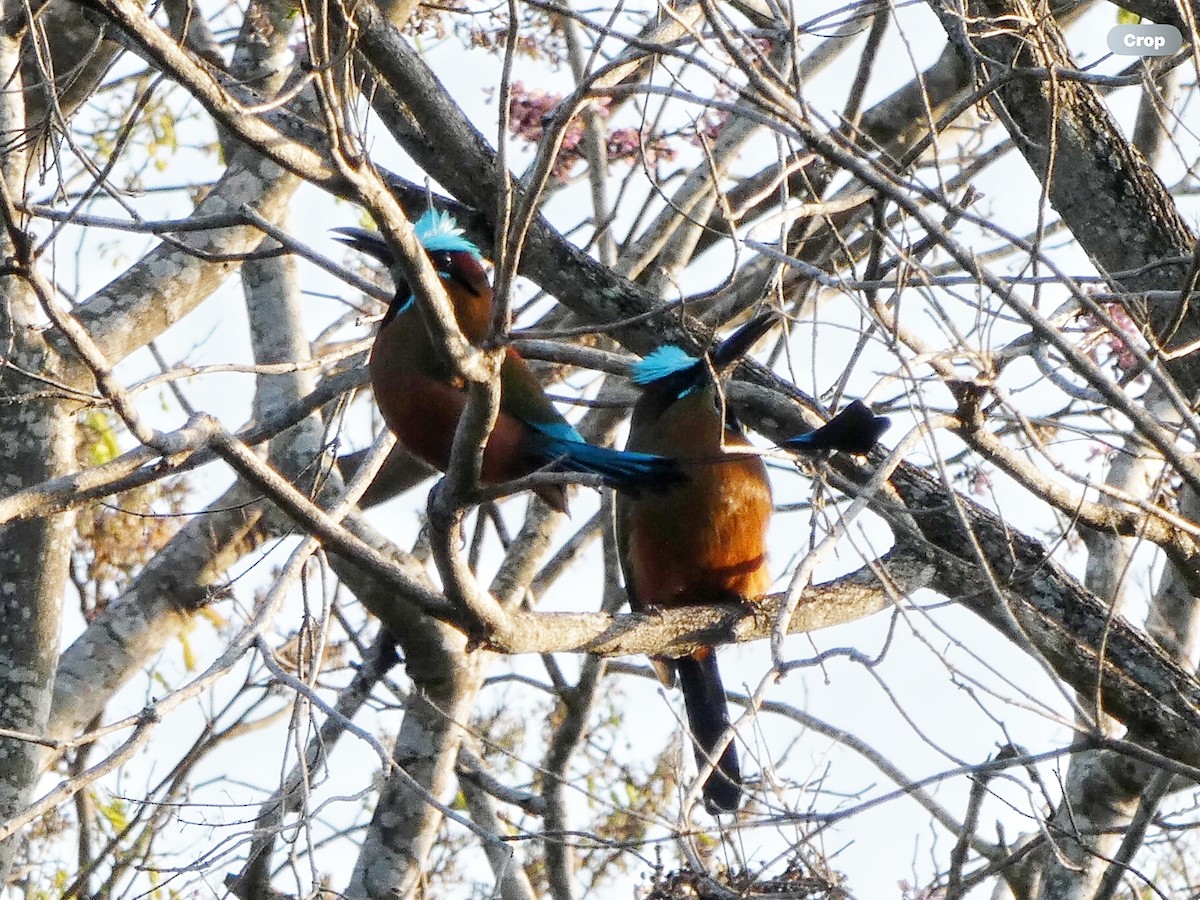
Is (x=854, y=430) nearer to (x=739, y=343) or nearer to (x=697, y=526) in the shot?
(x=739, y=343)

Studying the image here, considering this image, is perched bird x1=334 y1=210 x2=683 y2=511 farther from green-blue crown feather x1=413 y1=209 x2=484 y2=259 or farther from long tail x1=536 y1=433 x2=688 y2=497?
long tail x1=536 y1=433 x2=688 y2=497

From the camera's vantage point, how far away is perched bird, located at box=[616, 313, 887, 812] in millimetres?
4418

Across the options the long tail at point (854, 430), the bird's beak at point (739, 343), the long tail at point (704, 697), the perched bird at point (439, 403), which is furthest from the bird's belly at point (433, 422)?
the long tail at point (854, 430)

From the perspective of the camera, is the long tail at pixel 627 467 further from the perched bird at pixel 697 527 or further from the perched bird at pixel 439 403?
the perched bird at pixel 697 527

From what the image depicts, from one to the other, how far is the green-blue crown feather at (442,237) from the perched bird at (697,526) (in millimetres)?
740

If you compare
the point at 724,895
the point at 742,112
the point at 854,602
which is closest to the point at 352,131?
the point at 742,112

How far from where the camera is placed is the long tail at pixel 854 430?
305 cm

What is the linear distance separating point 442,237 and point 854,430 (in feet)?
6.89

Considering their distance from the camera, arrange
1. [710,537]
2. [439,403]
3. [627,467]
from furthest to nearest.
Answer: [710,537] → [439,403] → [627,467]

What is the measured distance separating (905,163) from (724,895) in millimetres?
1723

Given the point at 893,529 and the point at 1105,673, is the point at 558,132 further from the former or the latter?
the point at 1105,673

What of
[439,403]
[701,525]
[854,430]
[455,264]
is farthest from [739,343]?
[455,264]

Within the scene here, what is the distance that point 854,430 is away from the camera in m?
3.06

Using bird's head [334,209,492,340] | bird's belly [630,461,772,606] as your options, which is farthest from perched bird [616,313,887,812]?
bird's head [334,209,492,340]
